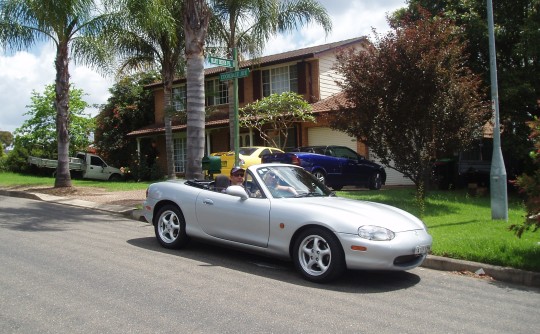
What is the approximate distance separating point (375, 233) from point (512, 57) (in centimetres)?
1214

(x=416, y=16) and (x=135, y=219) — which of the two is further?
(x=416, y=16)

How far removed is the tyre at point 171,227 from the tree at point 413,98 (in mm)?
5358

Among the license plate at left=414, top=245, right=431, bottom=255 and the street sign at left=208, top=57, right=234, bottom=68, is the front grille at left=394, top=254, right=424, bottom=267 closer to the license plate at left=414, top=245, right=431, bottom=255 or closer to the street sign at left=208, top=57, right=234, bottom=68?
the license plate at left=414, top=245, right=431, bottom=255

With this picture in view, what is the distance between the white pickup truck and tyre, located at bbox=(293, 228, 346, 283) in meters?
21.3

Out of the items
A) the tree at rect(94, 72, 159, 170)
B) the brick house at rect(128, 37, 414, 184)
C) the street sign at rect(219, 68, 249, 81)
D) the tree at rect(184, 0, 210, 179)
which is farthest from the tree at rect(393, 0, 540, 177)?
the tree at rect(94, 72, 159, 170)

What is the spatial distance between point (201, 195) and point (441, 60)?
6.28 meters

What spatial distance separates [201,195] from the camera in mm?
7270

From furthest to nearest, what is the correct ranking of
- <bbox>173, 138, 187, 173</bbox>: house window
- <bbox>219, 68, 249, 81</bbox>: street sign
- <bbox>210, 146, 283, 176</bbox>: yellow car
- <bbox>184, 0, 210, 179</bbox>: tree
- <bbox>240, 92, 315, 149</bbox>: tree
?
1. <bbox>173, 138, 187, 173</bbox>: house window
2. <bbox>240, 92, 315, 149</bbox>: tree
3. <bbox>210, 146, 283, 176</bbox>: yellow car
4. <bbox>184, 0, 210, 179</bbox>: tree
5. <bbox>219, 68, 249, 81</bbox>: street sign

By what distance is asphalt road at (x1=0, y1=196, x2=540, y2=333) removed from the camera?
14.8 ft

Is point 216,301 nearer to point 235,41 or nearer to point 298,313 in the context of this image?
point 298,313

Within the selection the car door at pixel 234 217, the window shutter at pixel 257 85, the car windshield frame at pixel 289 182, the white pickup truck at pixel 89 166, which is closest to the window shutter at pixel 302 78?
the window shutter at pixel 257 85

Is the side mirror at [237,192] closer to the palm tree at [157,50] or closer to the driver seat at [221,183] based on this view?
the driver seat at [221,183]

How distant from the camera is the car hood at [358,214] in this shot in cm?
584

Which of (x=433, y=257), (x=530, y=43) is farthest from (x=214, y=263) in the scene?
(x=530, y=43)
